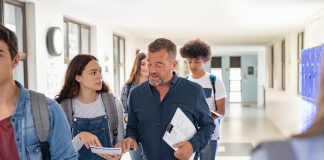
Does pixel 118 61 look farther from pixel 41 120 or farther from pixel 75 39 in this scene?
pixel 41 120

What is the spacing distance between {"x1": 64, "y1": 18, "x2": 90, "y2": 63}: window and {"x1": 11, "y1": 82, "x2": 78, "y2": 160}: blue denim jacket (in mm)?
3612

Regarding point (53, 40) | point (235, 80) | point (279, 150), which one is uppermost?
point (53, 40)

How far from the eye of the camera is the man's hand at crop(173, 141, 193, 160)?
6.28ft

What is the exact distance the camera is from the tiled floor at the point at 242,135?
6.02m

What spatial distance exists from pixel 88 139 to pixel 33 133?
65cm

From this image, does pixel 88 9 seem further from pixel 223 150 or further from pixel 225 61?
pixel 225 61

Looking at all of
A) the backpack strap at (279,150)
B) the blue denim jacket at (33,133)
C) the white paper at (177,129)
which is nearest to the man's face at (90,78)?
the white paper at (177,129)

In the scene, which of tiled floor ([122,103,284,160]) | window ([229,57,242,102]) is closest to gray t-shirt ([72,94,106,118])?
tiled floor ([122,103,284,160])

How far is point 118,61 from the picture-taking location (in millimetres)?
7820

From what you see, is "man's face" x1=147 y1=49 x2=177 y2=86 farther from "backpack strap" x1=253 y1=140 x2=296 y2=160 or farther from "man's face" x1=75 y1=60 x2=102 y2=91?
"backpack strap" x1=253 y1=140 x2=296 y2=160

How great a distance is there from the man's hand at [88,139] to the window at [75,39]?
3.06m

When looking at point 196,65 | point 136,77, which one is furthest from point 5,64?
point 136,77

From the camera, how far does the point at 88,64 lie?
234 centimetres

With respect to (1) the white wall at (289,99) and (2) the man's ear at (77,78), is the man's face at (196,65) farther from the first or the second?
(1) the white wall at (289,99)
